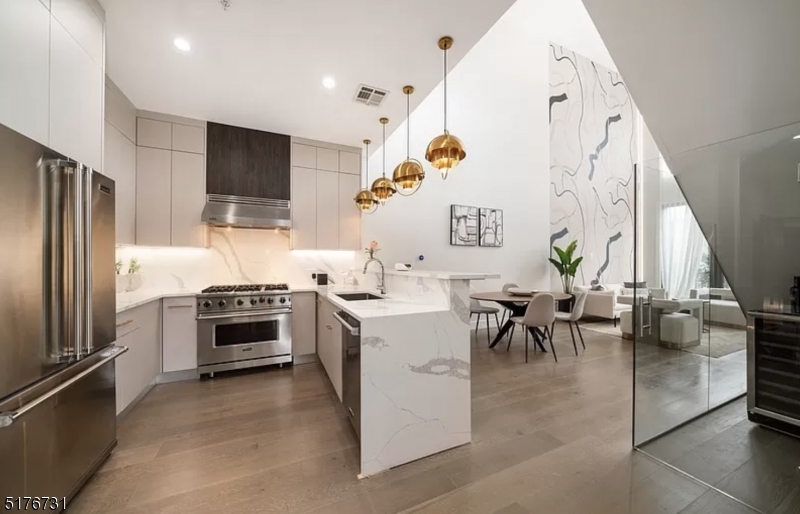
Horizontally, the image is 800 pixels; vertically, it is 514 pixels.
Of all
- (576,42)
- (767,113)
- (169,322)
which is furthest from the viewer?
(576,42)

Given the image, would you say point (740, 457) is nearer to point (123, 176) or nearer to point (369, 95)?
point (369, 95)

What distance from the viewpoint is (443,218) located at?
5180mm

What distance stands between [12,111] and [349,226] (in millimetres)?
3020

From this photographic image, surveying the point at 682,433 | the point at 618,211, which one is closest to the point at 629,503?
the point at 682,433

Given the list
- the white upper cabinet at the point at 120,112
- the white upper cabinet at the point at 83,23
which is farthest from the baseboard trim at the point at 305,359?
the white upper cabinet at the point at 83,23

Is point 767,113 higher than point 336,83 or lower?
lower

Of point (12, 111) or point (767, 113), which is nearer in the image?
→ point (12, 111)

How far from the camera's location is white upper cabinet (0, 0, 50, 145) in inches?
47.9

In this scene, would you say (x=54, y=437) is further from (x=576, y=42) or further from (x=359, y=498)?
(x=576, y=42)

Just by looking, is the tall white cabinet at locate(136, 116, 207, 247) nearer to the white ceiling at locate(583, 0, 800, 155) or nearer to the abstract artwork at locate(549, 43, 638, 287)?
the white ceiling at locate(583, 0, 800, 155)

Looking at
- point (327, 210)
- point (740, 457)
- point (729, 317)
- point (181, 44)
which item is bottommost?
point (740, 457)

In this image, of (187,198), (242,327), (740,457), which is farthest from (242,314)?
(740,457)

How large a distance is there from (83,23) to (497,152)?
220 inches

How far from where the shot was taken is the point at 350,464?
5.76 feet
